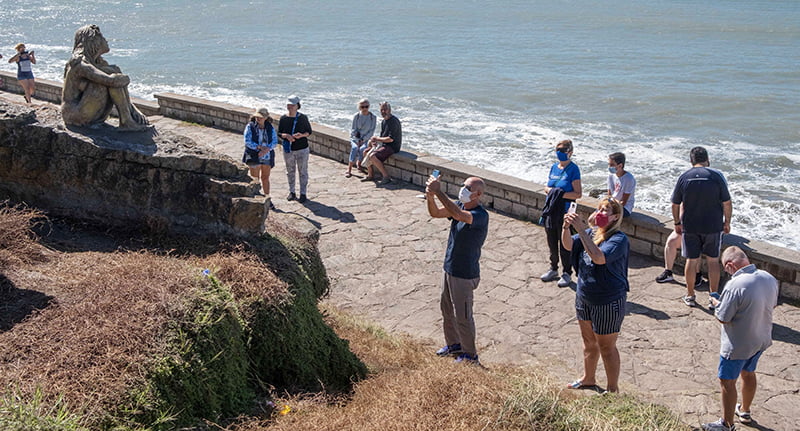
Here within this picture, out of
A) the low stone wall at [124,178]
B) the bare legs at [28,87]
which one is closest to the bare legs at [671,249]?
the low stone wall at [124,178]

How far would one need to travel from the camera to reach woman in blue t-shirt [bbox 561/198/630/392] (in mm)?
6066

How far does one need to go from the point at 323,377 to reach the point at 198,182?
2010 mm

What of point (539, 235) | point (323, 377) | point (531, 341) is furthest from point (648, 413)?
point (539, 235)

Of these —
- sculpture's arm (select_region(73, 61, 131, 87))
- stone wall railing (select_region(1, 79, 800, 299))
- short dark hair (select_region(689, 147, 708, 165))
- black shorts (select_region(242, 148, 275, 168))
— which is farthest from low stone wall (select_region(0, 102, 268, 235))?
stone wall railing (select_region(1, 79, 800, 299))

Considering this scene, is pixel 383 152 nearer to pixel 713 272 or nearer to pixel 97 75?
pixel 713 272

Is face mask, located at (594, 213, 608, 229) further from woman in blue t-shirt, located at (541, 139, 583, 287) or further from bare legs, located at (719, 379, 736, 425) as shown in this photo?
woman in blue t-shirt, located at (541, 139, 583, 287)

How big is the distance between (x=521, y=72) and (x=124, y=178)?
2769 centimetres

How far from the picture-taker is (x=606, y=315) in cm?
620

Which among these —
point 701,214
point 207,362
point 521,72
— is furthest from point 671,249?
point 521,72

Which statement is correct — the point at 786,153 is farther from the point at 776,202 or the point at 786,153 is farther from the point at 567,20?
the point at 567,20

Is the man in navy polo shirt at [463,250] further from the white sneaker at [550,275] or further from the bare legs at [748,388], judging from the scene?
the white sneaker at [550,275]

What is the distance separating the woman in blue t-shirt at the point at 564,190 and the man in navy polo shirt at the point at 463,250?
97.6 inches

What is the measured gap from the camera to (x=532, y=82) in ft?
99.6

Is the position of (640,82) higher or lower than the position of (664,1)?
lower
